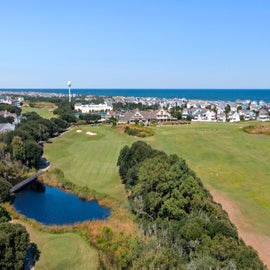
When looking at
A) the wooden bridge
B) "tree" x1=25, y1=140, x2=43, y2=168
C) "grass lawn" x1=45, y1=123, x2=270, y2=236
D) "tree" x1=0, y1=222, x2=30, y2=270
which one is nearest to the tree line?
"tree" x1=0, y1=222, x2=30, y2=270

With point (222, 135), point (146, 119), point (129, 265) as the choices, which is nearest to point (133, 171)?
point (129, 265)

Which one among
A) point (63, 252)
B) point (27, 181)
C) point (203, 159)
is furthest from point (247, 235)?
point (203, 159)

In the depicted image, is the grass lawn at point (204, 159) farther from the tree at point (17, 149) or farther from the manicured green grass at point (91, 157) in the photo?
the tree at point (17, 149)

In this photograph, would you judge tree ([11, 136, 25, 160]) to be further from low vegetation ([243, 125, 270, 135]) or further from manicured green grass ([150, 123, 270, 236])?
low vegetation ([243, 125, 270, 135])

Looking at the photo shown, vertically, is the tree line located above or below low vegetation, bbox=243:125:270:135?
above

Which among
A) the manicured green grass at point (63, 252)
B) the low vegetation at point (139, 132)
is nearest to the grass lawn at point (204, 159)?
the low vegetation at point (139, 132)

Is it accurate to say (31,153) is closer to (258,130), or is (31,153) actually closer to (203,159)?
(203,159)

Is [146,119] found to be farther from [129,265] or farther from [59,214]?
[129,265]
